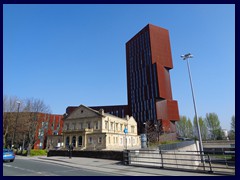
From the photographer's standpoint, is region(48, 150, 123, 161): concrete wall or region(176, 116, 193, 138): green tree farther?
region(176, 116, 193, 138): green tree

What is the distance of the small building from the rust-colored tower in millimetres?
25522

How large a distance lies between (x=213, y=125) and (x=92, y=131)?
5599cm

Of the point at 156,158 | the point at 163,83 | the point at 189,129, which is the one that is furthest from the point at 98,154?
the point at 189,129

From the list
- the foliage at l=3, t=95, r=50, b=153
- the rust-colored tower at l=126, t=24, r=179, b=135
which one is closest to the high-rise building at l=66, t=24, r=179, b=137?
the rust-colored tower at l=126, t=24, r=179, b=135

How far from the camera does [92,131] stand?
50875mm

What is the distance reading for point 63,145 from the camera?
176ft

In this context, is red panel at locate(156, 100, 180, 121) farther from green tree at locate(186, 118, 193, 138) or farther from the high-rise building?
green tree at locate(186, 118, 193, 138)

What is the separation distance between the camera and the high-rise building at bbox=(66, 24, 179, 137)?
80.9 m

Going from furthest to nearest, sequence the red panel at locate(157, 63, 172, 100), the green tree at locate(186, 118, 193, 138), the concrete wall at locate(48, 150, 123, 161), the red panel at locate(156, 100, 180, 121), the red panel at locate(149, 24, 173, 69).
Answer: the green tree at locate(186, 118, 193, 138), the red panel at locate(149, 24, 173, 69), the red panel at locate(157, 63, 172, 100), the red panel at locate(156, 100, 180, 121), the concrete wall at locate(48, 150, 123, 161)

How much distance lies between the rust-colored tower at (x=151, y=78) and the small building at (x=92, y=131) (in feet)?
83.7

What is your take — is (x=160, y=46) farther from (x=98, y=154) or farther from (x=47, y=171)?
(x=47, y=171)

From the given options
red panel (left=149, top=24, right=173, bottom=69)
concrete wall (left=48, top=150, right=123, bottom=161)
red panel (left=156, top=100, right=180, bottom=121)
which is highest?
red panel (left=149, top=24, right=173, bottom=69)

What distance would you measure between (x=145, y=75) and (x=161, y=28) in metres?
28.1

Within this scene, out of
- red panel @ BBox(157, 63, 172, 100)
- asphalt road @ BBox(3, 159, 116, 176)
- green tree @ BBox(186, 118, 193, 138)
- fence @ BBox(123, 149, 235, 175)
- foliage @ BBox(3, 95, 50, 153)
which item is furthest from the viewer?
green tree @ BBox(186, 118, 193, 138)
